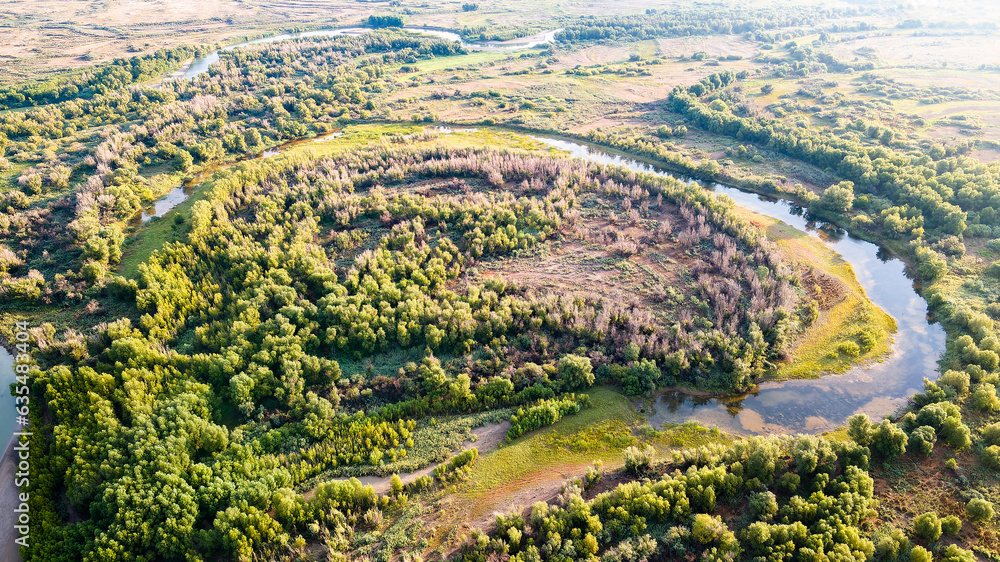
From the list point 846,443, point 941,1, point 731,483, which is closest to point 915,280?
point 846,443

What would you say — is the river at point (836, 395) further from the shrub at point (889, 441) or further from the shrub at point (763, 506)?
the shrub at point (763, 506)

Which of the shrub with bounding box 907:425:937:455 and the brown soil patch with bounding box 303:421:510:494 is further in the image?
the shrub with bounding box 907:425:937:455

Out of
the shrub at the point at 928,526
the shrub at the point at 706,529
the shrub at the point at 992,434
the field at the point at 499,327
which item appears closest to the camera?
the shrub at the point at 706,529

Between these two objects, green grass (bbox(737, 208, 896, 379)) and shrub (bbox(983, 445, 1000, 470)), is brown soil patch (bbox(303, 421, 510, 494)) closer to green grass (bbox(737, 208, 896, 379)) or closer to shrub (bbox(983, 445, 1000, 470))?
green grass (bbox(737, 208, 896, 379))

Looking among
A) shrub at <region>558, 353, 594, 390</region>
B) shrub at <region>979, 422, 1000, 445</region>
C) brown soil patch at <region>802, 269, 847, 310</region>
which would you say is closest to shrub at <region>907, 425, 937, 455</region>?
shrub at <region>979, 422, 1000, 445</region>

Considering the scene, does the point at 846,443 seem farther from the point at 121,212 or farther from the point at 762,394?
the point at 121,212

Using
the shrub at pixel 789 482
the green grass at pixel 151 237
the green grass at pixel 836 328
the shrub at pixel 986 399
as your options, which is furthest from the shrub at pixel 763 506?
the green grass at pixel 151 237
